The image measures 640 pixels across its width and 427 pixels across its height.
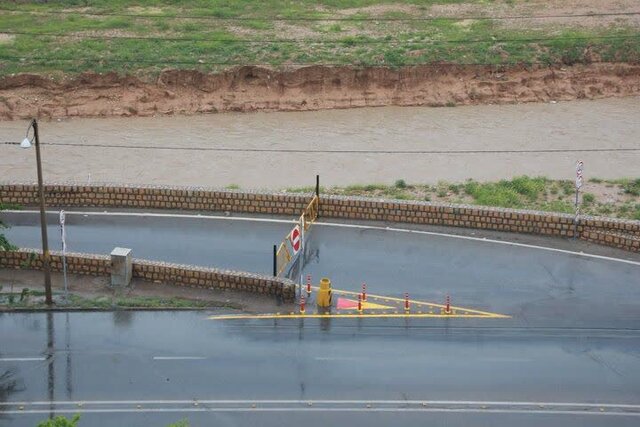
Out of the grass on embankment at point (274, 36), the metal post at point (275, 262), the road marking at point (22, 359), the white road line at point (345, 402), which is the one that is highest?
the grass on embankment at point (274, 36)

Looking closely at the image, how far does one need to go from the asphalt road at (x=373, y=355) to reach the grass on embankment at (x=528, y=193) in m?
4.83

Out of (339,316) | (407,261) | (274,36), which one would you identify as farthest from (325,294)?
(274,36)

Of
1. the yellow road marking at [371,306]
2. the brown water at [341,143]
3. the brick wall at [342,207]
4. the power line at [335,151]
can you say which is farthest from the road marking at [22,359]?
the power line at [335,151]

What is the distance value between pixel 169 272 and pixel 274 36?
27.7 m

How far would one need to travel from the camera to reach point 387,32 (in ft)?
172

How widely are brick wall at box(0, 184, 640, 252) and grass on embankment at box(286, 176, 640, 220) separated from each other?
2841mm

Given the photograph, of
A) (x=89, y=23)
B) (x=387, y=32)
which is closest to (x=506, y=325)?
(x=387, y=32)

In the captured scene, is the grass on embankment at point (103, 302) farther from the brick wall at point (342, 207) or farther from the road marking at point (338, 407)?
the brick wall at point (342, 207)

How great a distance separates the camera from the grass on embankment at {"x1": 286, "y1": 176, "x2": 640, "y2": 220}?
32000 millimetres

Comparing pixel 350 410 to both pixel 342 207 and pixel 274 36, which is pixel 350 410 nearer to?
pixel 342 207

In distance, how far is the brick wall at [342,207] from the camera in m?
28.4

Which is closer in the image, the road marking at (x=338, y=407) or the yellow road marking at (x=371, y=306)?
the road marking at (x=338, y=407)

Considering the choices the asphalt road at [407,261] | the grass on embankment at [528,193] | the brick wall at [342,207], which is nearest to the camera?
the asphalt road at [407,261]

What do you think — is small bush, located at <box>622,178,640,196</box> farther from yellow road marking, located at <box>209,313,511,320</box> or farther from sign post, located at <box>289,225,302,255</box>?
sign post, located at <box>289,225,302,255</box>
